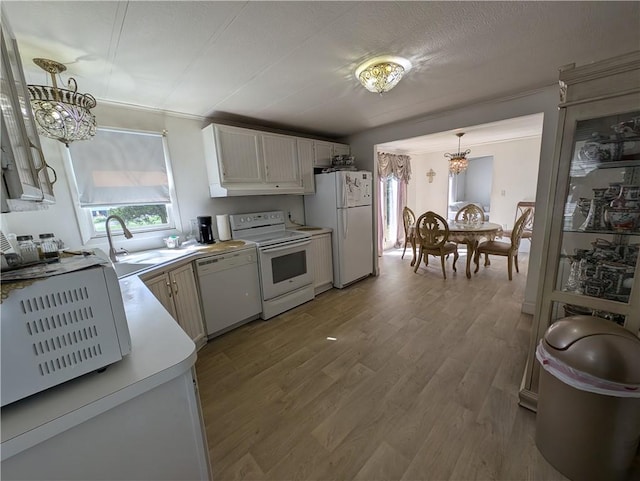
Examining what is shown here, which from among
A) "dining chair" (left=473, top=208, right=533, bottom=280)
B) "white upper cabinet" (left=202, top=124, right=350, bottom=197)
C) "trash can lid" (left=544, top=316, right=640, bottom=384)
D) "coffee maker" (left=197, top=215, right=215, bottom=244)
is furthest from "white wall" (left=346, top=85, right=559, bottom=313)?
"coffee maker" (left=197, top=215, right=215, bottom=244)

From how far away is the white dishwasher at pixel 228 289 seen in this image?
2309mm

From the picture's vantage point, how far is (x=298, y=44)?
1479mm

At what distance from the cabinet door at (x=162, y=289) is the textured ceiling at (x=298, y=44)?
144 centimetres

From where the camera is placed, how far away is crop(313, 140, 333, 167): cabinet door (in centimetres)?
345

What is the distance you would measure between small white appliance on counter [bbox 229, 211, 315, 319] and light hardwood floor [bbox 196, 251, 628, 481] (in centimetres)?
20

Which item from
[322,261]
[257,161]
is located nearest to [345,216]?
[322,261]

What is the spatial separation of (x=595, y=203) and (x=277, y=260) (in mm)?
2480

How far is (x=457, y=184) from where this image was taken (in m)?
5.79

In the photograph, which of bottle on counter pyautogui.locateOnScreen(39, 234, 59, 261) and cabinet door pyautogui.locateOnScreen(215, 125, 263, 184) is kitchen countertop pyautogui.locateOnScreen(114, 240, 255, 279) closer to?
cabinet door pyautogui.locateOnScreen(215, 125, 263, 184)

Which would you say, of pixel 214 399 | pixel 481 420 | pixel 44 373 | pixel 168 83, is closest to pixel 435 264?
pixel 481 420

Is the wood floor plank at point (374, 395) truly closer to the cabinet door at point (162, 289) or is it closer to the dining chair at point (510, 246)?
the cabinet door at point (162, 289)

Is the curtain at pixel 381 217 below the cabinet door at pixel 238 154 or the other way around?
below

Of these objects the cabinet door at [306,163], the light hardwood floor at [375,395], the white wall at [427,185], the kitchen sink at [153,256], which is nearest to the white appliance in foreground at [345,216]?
the cabinet door at [306,163]

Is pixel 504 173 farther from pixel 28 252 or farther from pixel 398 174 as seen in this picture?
pixel 28 252
